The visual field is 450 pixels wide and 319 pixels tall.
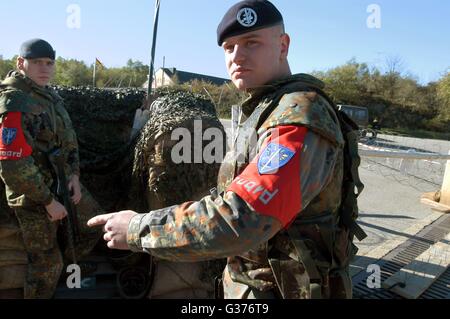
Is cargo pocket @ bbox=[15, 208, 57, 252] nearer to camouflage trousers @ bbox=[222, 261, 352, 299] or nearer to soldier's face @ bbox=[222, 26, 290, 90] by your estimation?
camouflage trousers @ bbox=[222, 261, 352, 299]

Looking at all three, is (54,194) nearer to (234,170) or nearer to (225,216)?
(234,170)

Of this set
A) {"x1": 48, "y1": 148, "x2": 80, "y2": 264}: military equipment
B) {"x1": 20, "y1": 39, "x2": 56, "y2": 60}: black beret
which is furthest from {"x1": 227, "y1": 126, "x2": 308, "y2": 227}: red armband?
{"x1": 20, "y1": 39, "x2": 56, "y2": 60}: black beret

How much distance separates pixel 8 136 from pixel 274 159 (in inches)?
91.7

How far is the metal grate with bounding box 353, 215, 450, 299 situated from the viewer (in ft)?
10.3

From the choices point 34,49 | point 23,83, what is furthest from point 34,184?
point 34,49

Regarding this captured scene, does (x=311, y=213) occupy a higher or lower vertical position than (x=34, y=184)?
higher

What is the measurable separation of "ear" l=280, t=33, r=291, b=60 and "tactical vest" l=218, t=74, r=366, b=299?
138 mm

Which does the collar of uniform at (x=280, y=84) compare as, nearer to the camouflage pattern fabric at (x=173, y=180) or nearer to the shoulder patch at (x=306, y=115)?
the shoulder patch at (x=306, y=115)

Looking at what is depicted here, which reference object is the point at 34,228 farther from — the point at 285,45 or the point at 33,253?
the point at 285,45

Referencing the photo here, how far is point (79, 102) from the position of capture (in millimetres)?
4160

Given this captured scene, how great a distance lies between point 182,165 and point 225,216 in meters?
2.07

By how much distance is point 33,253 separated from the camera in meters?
2.89

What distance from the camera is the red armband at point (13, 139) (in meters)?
2.74

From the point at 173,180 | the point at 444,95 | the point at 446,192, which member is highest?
the point at 444,95
